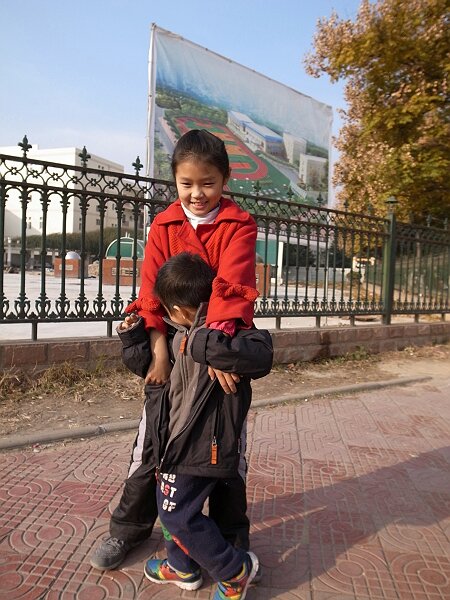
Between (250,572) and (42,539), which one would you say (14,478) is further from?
(250,572)

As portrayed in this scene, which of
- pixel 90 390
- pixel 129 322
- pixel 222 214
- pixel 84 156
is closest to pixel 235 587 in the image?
pixel 129 322

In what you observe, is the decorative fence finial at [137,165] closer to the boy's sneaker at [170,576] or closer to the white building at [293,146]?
the boy's sneaker at [170,576]

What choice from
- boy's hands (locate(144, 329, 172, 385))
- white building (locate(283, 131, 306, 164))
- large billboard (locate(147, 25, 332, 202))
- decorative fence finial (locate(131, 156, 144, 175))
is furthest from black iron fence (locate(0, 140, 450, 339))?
white building (locate(283, 131, 306, 164))

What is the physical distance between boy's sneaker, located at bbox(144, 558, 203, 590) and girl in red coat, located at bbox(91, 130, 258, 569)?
0.49 ft

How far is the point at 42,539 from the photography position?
7.55ft

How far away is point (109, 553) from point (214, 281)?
4.20ft

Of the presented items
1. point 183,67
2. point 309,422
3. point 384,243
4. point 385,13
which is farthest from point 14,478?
point 183,67

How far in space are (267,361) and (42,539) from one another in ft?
4.80

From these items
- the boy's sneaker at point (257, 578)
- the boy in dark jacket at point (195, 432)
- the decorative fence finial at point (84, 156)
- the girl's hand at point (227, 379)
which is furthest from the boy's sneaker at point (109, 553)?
the decorative fence finial at point (84, 156)

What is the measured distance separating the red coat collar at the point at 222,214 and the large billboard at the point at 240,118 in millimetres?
15367

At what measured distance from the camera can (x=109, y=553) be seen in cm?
210

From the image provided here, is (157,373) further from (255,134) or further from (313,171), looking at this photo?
(313,171)

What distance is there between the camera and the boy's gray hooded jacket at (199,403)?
1.72 m

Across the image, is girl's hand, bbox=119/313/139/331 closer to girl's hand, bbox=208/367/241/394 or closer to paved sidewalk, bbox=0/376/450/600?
girl's hand, bbox=208/367/241/394
